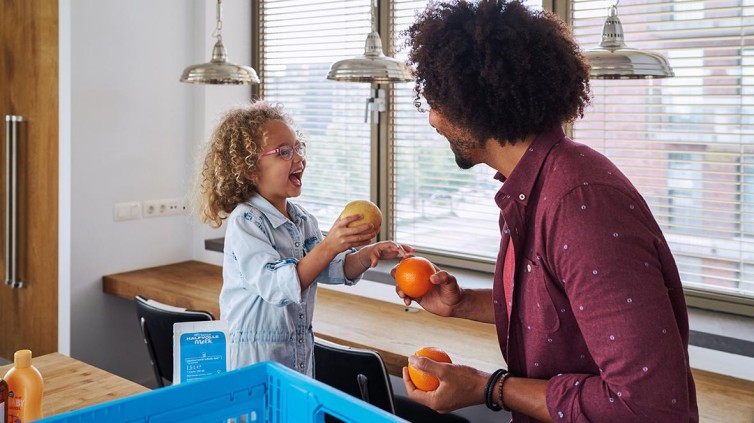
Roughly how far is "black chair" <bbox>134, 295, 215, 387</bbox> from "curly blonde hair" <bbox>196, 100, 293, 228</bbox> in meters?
0.47

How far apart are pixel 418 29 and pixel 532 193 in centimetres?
37

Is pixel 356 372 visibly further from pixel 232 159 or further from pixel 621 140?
pixel 621 140

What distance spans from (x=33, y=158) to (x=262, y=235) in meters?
2.15

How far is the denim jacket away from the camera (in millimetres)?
1968

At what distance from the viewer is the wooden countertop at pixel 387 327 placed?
7.16ft

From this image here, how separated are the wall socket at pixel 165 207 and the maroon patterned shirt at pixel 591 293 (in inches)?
114

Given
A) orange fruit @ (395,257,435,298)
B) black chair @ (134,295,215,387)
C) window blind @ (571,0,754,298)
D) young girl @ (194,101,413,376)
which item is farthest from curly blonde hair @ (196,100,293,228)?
window blind @ (571,0,754,298)

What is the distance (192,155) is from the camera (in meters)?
4.01

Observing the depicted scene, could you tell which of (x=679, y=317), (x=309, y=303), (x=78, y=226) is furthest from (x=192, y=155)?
(x=679, y=317)

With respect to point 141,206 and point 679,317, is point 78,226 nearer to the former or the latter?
point 141,206

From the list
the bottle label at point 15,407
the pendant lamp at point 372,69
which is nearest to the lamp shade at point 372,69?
the pendant lamp at point 372,69

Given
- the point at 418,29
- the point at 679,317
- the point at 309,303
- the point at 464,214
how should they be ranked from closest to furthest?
the point at 679,317 < the point at 418,29 < the point at 309,303 < the point at 464,214

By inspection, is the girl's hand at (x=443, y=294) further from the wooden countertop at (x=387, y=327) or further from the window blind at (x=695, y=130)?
the window blind at (x=695, y=130)

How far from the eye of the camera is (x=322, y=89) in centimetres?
385
